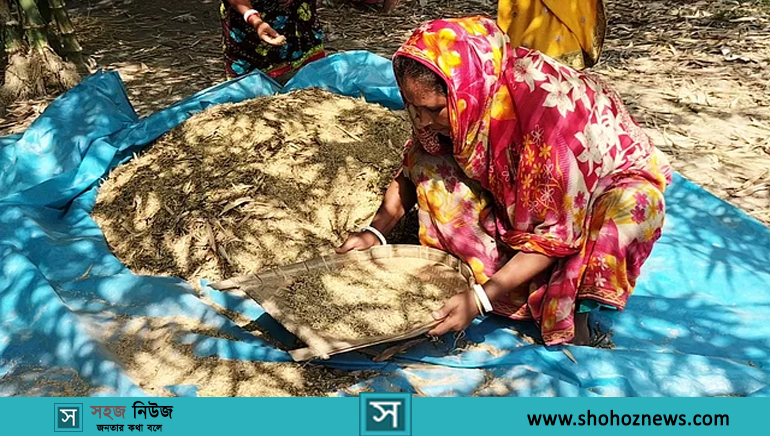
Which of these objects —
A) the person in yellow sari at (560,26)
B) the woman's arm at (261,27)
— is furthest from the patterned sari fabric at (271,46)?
the person in yellow sari at (560,26)

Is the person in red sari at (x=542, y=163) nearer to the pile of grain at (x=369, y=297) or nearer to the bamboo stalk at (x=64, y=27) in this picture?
the pile of grain at (x=369, y=297)

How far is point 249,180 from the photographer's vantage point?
287 cm

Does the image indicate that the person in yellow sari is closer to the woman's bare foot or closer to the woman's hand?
the woman's hand

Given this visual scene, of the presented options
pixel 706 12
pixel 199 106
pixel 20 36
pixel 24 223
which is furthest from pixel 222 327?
pixel 706 12

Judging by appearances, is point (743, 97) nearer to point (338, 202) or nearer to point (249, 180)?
point (338, 202)

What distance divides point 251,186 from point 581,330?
4.26 ft

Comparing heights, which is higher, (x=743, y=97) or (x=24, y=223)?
(x=24, y=223)

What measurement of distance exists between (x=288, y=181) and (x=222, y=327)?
2.50ft

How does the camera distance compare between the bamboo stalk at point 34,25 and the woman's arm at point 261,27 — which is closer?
the woman's arm at point 261,27

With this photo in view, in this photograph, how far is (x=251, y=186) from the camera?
2.84 meters

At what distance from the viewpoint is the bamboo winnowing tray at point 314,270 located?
6.55 ft

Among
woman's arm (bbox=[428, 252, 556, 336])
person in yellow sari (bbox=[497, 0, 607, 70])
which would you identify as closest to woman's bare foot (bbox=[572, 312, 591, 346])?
woman's arm (bbox=[428, 252, 556, 336])

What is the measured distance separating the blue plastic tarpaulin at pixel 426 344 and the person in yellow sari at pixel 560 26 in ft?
2.21

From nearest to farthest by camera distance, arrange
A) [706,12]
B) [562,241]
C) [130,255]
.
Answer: [562,241] < [130,255] < [706,12]
